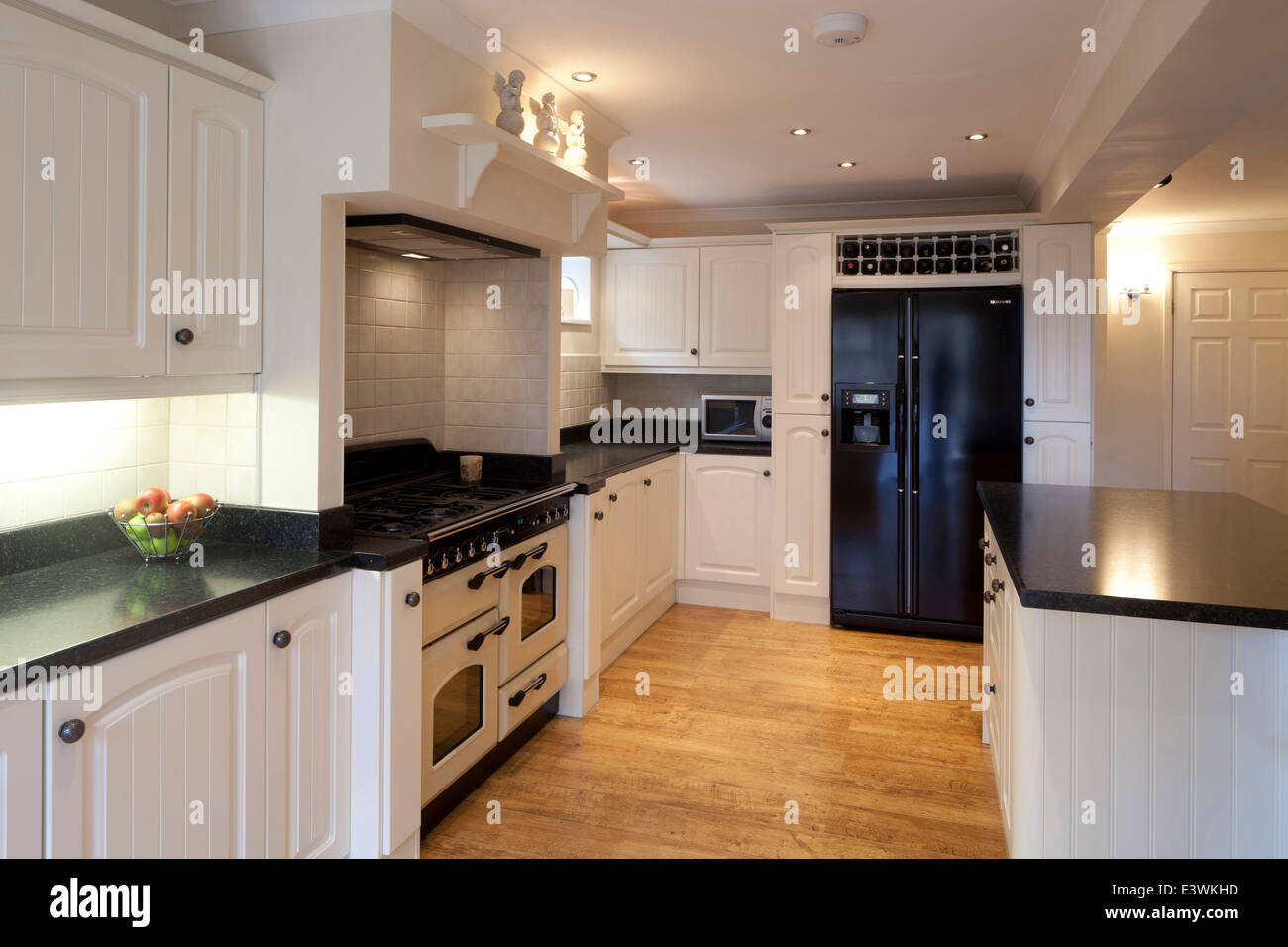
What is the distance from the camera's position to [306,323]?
236 cm

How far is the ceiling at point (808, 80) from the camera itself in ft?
8.64

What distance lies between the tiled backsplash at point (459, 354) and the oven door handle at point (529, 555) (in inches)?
19.7

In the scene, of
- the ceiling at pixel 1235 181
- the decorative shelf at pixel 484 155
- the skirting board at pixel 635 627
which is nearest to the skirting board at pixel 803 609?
the skirting board at pixel 635 627

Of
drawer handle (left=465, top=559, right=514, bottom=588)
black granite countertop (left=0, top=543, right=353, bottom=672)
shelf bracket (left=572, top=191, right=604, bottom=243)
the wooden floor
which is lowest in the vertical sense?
the wooden floor

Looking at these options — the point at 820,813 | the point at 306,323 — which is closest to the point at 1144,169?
the point at 820,813

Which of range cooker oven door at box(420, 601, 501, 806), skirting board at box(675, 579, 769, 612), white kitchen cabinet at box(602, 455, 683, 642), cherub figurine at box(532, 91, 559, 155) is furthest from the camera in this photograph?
skirting board at box(675, 579, 769, 612)

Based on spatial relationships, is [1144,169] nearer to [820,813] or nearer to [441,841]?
[820,813]

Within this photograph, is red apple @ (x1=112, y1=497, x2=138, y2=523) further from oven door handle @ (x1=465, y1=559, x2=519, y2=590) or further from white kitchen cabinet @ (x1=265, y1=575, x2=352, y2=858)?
oven door handle @ (x1=465, y1=559, x2=519, y2=590)

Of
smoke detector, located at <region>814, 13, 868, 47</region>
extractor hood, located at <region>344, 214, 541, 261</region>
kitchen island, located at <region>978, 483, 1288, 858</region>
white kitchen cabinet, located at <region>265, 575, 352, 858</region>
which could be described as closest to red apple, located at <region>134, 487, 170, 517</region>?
white kitchen cabinet, located at <region>265, 575, 352, 858</region>

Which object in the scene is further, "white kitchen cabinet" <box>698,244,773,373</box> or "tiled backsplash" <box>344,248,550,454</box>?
"white kitchen cabinet" <box>698,244,773,373</box>

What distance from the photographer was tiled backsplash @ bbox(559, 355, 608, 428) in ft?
17.1

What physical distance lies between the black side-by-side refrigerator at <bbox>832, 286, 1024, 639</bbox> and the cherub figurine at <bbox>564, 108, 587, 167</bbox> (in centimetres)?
195

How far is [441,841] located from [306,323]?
1485mm

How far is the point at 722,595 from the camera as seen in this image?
5.29 meters
